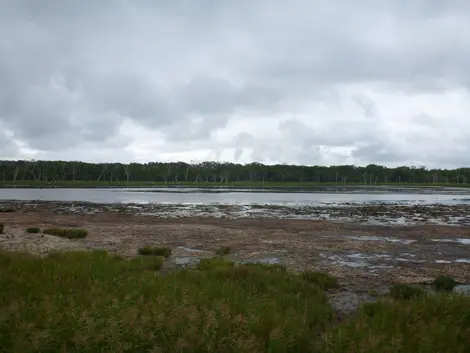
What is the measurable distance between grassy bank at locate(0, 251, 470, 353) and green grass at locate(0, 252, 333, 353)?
2 cm

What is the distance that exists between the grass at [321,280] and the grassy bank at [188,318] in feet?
6.72

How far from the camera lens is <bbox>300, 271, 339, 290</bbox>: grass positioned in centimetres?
1269

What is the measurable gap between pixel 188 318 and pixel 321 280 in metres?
7.31

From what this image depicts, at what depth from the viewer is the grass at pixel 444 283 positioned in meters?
13.2

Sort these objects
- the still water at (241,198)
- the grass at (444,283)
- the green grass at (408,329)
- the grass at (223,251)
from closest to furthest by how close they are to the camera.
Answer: the green grass at (408,329), the grass at (444,283), the grass at (223,251), the still water at (241,198)

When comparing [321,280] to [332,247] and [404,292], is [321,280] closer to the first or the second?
[404,292]

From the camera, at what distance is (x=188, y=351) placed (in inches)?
222

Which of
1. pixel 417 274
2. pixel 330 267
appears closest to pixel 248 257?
pixel 330 267

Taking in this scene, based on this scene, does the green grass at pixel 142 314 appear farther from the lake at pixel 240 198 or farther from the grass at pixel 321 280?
the lake at pixel 240 198

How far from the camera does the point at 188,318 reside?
655 cm

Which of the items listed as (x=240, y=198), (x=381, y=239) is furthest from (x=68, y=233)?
(x=240, y=198)

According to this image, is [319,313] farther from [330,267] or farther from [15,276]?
[330,267]

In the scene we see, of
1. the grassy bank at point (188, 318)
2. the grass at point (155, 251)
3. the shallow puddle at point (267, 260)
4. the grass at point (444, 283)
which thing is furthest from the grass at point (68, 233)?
the grass at point (444, 283)

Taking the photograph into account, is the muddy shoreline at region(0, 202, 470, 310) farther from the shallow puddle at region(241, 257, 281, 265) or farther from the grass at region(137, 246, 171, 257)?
the grass at region(137, 246, 171, 257)
